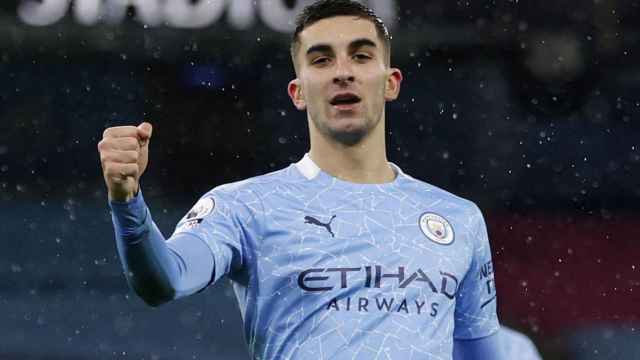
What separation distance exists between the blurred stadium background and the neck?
13.0ft

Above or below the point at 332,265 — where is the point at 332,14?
above

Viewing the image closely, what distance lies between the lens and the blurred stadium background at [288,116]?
695cm

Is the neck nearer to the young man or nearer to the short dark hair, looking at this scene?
the young man

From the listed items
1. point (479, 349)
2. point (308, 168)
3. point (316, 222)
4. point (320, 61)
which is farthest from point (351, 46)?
→ point (479, 349)

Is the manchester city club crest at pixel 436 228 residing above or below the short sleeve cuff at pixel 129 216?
below

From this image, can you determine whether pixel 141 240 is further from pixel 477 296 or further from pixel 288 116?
pixel 288 116

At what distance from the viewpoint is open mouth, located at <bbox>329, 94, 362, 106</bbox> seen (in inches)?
107

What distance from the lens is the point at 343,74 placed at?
2.72 meters

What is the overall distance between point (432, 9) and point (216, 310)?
2132 millimetres

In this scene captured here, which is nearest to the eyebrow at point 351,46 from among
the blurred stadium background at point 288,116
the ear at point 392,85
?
the ear at point 392,85

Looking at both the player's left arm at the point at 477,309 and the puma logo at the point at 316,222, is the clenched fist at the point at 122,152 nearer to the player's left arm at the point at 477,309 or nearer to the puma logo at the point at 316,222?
the puma logo at the point at 316,222

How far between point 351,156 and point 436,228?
0.25 metres

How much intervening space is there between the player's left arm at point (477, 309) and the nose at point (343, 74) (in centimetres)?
45

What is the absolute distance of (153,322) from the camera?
6520 millimetres
